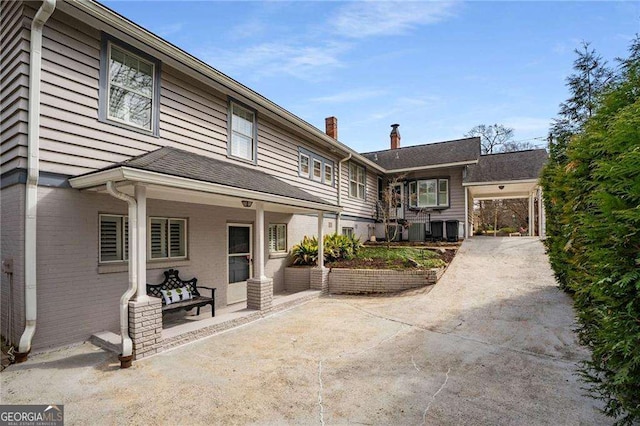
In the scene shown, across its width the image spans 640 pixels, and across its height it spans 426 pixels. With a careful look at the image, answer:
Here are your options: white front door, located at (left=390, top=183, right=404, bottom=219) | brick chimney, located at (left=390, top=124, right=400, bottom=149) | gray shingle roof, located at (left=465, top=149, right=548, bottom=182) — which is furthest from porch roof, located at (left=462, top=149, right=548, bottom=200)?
brick chimney, located at (left=390, top=124, right=400, bottom=149)

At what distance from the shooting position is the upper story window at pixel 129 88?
601 cm

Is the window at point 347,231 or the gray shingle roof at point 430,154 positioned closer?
the window at point 347,231

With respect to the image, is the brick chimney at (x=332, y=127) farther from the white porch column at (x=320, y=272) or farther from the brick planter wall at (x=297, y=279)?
the brick planter wall at (x=297, y=279)

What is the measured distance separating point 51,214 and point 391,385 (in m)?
5.69

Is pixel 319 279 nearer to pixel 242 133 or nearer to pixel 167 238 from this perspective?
pixel 167 238

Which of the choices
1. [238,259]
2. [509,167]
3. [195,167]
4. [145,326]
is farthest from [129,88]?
[509,167]

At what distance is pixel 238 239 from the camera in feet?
29.7

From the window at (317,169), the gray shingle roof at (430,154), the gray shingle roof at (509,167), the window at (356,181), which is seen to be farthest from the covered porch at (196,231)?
the gray shingle roof at (509,167)

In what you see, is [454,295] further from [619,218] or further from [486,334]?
[619,218]

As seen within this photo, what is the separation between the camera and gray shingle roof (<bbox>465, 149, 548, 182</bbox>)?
15852 mm

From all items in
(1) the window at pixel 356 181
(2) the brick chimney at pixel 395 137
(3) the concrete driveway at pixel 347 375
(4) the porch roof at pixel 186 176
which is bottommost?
(3) the concrete driveway at pixel 347 375

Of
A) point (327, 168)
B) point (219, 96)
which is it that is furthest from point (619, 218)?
point (327, 168)

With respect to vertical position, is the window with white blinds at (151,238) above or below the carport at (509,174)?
below

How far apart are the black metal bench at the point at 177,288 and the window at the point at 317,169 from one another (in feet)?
22.0
